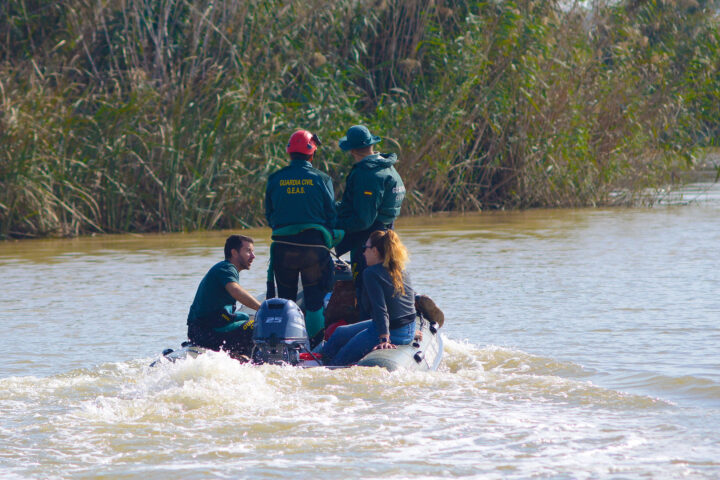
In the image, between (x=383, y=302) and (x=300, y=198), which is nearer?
(x=383, y=302)

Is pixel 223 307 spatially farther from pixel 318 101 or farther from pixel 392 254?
pixel 318 101

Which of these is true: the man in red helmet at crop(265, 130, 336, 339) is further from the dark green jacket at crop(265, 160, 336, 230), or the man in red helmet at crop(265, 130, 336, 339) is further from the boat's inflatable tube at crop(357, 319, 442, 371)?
the boat's inflatable tube at crop(357, 319, 442, 371)

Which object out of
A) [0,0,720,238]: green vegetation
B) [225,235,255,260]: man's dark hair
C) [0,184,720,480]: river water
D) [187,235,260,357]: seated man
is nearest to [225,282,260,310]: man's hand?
[187,235,260,357]: seated man

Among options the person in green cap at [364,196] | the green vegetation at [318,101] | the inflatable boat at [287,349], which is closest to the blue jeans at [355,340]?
the inflatable boat at [287,349]

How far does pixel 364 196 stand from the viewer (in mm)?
7863

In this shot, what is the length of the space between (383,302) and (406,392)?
2.07 ft

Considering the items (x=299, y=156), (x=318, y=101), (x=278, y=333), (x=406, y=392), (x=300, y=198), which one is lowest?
(x=406, y=392)

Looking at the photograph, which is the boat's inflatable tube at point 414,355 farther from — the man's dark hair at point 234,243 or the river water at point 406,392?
the man's dark hair at point 234,243

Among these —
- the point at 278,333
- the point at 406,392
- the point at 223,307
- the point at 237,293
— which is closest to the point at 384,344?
the point at 406,392

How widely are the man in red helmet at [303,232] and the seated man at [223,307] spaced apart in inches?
14.0

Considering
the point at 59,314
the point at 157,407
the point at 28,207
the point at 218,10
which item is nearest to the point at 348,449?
the point at 157,407

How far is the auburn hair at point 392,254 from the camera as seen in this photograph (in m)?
7.09

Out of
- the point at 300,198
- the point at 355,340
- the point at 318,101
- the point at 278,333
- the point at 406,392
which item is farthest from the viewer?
the point at 318,101

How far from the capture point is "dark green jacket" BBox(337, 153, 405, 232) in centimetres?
787
